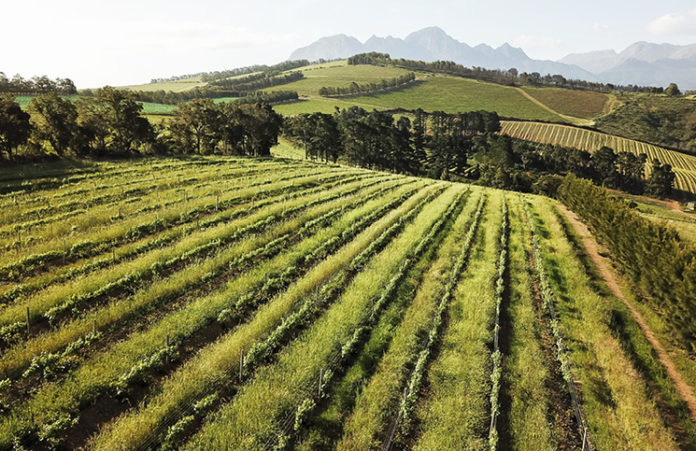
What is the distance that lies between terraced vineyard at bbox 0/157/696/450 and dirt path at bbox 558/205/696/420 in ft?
2.17

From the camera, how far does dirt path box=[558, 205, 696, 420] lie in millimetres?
15306

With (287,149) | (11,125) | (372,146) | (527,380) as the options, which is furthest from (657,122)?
(11,125)

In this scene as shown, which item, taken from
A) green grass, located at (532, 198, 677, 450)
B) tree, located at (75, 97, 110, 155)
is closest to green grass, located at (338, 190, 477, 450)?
green grass, located at (532, 198, 677, 450)

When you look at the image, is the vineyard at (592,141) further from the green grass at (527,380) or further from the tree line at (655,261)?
the green grass at (527,380)

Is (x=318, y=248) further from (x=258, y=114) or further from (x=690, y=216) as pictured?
(x=690, y=216)

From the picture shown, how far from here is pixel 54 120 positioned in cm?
4678

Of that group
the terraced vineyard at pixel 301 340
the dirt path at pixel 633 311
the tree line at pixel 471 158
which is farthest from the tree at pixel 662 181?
the terraced vineyard at pixel 301 340

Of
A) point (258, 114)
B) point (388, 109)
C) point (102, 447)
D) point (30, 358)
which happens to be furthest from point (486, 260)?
point (388, 109)

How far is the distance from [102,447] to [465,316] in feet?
55.1

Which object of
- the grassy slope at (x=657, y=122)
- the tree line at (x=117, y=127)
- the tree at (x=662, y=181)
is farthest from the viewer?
the grassy slope at (x=657, y=122)

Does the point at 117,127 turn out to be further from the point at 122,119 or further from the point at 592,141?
the point at 592,141

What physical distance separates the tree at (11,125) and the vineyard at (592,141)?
6383 inches

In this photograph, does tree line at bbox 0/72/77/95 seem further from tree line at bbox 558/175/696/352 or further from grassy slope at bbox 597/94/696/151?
grassy slope at bbox 597/94/696/151

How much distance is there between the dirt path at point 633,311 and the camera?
15.3 metres
